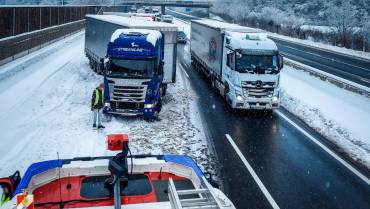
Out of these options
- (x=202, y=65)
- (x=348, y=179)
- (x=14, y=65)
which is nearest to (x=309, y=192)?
(x=348, y=179)

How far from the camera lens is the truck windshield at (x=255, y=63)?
57.0ft

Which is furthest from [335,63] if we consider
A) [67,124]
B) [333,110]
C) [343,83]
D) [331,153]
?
Result: [67,124]

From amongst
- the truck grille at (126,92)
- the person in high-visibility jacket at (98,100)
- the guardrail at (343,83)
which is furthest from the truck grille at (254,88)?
the guardrail at (343,83)

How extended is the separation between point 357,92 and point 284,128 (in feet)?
28.1

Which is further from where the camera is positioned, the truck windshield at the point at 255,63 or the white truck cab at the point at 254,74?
the truck windshield at the point at 255,63

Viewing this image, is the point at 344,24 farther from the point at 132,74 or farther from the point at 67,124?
the point at 67,124

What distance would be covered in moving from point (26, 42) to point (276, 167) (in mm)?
23112

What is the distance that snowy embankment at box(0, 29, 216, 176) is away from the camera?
40.5 feet

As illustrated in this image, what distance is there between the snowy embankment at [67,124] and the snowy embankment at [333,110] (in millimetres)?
5241

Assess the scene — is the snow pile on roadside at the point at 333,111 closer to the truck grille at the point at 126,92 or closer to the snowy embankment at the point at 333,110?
the snowy embankment at the point at 333,110

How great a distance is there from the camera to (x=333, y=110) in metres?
18.7

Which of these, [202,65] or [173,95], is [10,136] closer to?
[173,95]

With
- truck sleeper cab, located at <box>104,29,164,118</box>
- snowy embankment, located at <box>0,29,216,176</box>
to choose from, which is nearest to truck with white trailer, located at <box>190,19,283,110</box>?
snowy embankment, located at <box>0,29,216,176</box>

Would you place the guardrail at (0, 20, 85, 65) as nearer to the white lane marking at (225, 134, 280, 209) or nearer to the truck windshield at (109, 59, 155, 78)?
the truck windshield at (109, 59, 155, 78)
